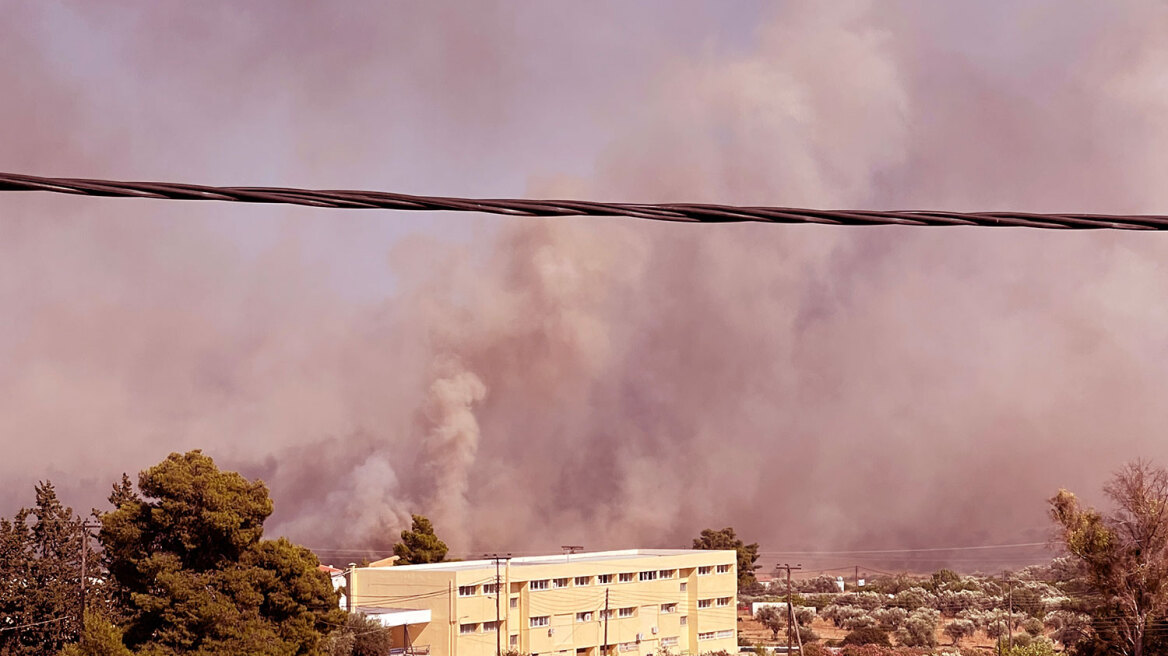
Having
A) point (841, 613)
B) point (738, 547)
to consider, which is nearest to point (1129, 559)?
point (841, 613)

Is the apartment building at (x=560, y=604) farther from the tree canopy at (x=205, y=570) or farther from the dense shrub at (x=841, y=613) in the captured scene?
the tree canopy at (x=205, y=570)

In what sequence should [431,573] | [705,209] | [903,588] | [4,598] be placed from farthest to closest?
[903,588]
[431,573]
[4,598]
[705,209]

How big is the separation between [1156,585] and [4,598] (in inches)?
1414

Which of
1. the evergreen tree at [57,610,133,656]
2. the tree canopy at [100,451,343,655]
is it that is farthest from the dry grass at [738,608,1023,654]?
the evergreen tree at [57,610,133,656]

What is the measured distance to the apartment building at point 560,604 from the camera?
5441cm

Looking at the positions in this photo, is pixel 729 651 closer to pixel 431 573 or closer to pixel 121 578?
pixel 431 573

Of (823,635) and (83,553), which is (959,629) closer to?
(823,635)

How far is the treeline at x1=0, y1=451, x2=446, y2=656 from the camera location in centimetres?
3262

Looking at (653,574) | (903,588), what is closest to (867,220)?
(653,574)

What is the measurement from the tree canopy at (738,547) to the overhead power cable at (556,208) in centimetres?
9263

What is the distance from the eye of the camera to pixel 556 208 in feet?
17.3

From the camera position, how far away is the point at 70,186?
4.93m

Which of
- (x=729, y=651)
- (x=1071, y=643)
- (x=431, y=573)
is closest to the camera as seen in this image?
(x=1071, y=643)

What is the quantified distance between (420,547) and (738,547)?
117 ft
